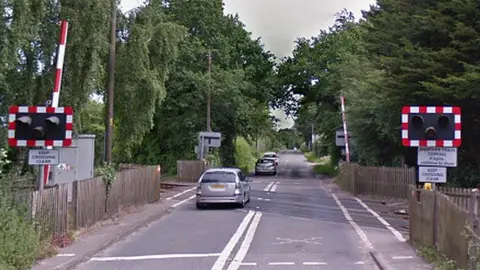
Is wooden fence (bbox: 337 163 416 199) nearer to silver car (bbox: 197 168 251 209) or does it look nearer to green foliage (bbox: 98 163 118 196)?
silver car (bbox: 197 168 251 209)

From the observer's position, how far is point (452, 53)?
17.5 metres

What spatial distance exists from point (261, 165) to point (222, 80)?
11.1m

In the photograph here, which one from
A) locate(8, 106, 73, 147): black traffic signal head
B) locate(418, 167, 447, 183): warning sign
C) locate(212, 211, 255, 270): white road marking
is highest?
locate(8, 106, 73, 147): black traffic signal head

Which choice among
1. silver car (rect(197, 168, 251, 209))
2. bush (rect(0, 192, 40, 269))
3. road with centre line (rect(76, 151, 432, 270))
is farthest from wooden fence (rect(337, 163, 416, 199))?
bush (rect(0, 192, 40, 269))

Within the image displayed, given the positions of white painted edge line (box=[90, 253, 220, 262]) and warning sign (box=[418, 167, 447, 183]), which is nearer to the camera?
white painted edge line (box=[90, 253, 220, 262])

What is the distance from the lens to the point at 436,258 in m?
10.6

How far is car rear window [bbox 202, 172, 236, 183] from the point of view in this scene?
22.8 metres

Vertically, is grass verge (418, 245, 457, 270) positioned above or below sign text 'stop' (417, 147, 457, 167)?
below

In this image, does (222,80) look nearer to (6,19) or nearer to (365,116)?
(365,116)

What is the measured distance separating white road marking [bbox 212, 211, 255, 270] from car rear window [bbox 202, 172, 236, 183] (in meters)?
3.06

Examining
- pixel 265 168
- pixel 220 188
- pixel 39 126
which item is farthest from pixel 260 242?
pixel 265 168

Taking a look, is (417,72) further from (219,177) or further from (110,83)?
(110,83)

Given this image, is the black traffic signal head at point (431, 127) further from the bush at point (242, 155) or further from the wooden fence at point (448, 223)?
the bush at point (242, 155)

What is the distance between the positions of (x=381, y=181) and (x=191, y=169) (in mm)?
16921
